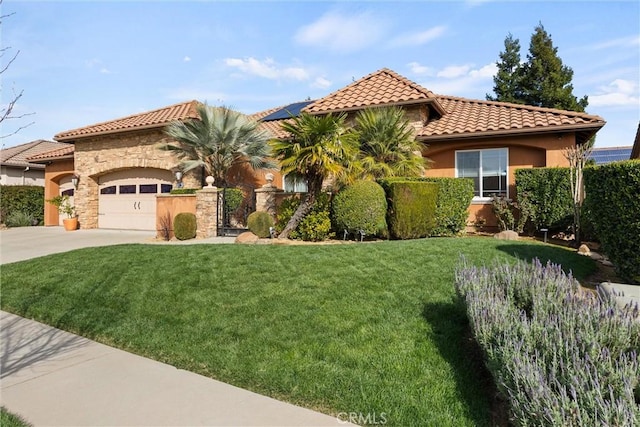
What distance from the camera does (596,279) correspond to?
21.0 ft

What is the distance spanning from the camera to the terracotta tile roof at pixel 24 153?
84.3 ft

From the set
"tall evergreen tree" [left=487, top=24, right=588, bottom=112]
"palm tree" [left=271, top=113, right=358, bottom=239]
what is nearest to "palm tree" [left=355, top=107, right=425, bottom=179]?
"palm tree" [left=271, top=113, right=358, bottom=239]

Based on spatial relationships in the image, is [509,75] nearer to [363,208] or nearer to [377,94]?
[377,94]

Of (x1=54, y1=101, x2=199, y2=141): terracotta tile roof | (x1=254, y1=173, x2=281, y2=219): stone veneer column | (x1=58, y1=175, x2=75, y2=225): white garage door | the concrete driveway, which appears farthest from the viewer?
(x1=58, y1=175, x2=75, y2=225): white garage door

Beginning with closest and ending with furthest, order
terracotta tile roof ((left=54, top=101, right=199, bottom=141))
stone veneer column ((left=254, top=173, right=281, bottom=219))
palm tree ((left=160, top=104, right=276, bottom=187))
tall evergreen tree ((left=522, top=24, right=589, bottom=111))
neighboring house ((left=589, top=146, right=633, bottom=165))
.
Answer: stone veneer column ((left=254, top=173, right=281, bottom=219)), palm tree ((left=160, top=104, right=276, bottom=187)), terracotta tile roof ((left=54, top=101, right=199, bottom=141)), neighboring house ((left=589, top=146, right=633, bottom=165)), tall evergreen tree ((left=522, top=24, right=589, bottom=111))

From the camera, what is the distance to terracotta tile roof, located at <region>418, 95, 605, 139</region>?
39.5 ft

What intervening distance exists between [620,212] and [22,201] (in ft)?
94.3

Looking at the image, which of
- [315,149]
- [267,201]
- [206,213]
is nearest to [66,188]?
[206,213]

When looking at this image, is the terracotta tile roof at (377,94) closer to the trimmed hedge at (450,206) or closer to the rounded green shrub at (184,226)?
the trimmed hedge at (450,206)

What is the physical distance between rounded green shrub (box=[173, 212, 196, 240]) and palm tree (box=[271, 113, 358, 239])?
454cm

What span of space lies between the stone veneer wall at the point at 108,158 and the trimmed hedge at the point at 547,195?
14020 millimetres

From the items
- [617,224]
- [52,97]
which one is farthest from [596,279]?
[52,97]

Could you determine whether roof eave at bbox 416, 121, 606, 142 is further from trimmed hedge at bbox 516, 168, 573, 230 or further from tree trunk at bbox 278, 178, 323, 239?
tree trunk at bbox 278, 178, 323, 239

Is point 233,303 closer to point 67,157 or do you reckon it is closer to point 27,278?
point 27,278
